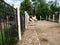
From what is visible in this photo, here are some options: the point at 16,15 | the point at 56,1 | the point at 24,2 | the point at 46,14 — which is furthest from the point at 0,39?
the point at 56,1

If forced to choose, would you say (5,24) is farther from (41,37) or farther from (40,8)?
(40,8)

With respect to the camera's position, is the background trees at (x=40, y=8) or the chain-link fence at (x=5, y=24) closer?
the chain-link fence at (x=5, y=24)

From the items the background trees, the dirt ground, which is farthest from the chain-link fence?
the background trees

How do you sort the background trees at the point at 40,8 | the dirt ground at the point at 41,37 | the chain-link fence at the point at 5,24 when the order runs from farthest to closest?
the background trees at the point at 40,8 → the dirt ground at the point at 41,37 → the chain-link fence at the point at 5,24

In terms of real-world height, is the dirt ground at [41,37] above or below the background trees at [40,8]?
below

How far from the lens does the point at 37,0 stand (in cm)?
8231

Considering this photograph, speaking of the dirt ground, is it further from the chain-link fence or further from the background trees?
the background trees

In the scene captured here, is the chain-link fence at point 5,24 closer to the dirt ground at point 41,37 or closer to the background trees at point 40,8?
the dirt ground at point 41,37

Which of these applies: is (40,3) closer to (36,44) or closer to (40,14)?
(40,14)

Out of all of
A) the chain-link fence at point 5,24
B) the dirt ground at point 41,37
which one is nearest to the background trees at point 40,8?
the dirt ground at point 41,37

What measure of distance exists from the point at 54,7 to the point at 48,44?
185ft

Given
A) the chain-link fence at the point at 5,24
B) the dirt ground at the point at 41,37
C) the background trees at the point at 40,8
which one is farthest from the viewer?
the background trees at the point at 40,8

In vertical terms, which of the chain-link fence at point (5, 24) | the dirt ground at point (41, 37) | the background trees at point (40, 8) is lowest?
the dirt ground at point (41, 37)

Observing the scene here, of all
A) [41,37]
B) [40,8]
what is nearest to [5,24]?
[41,37]
